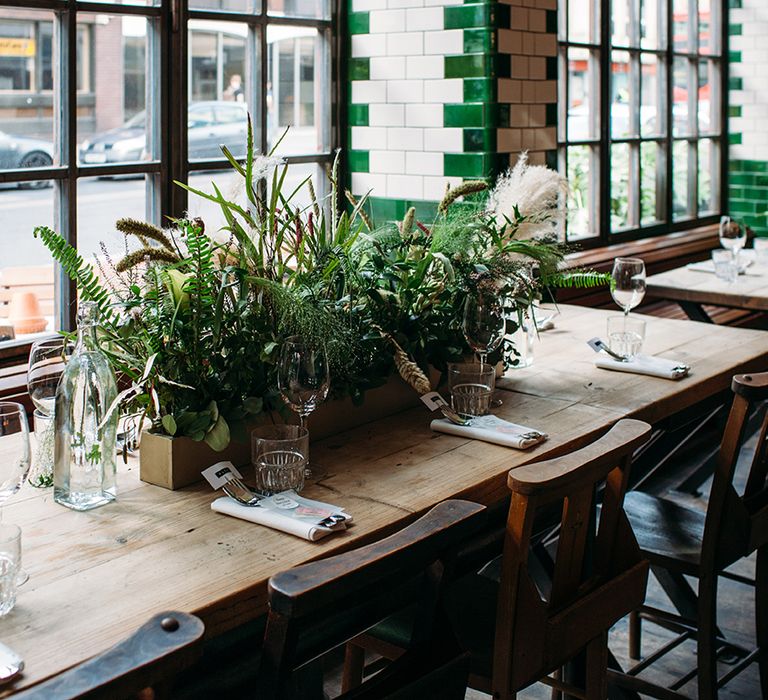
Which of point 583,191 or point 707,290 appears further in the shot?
point 583,191

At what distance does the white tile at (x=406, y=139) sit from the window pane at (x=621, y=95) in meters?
1.61

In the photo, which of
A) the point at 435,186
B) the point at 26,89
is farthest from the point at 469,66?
the point at 26,89

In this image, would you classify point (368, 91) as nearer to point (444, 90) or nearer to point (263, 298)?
point (444, 90)

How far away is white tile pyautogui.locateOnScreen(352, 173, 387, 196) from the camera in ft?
14.9

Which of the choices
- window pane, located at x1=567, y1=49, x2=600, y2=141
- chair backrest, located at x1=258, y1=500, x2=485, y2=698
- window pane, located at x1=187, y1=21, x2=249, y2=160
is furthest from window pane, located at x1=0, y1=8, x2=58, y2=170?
window pane, located at x1=567, y1=49, x2=600, y2=141

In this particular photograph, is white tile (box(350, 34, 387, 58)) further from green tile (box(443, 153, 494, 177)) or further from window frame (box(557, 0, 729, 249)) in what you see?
window frame (box(557, 0, 729, 249))

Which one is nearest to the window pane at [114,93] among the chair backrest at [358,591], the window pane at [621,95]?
the chair backrest at [358,591]

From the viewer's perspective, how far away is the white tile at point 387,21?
4.40 m

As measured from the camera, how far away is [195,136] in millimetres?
3885

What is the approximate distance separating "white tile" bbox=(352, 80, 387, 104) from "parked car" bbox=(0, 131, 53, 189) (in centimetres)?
146

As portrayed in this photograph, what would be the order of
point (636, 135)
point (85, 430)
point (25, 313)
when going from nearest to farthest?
point (85, 430)
point (25, 313)
point (636, 135)

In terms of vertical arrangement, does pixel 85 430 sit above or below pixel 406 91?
below

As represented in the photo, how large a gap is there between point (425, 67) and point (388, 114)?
9.3 inches

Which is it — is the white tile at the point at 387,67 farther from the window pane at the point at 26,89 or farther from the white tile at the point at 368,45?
the window pane at the point at 26,89
